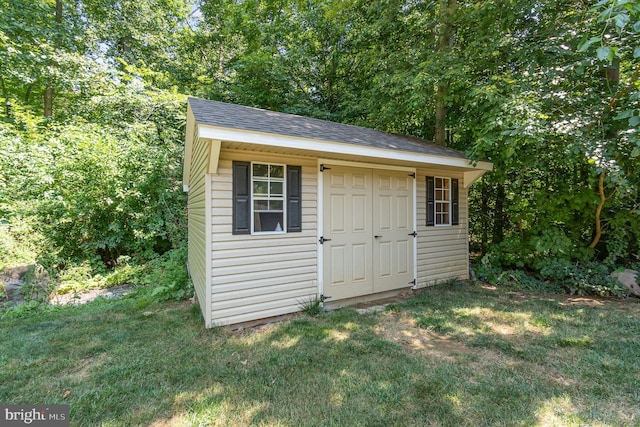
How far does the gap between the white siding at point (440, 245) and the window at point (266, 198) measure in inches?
98.2

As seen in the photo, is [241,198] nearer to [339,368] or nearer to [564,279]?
[339,368]

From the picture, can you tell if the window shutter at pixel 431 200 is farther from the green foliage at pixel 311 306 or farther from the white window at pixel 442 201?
the green foliage at pixel 311 306

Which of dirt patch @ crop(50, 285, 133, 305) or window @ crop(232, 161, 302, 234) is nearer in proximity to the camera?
window @ crop(232, 161, 302, 234)

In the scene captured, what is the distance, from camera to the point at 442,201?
5645 millimetres

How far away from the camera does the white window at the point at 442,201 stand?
18.3 feet

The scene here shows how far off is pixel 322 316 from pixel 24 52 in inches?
452

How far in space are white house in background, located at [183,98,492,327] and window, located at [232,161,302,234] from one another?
0.01m

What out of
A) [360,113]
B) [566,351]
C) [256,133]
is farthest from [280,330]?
[360,113]

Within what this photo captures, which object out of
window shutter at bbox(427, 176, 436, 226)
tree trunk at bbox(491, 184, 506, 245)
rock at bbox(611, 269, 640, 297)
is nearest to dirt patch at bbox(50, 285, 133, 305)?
window shutter at bbox(427, 176, 436, 226)

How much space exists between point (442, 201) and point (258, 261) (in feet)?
12.4

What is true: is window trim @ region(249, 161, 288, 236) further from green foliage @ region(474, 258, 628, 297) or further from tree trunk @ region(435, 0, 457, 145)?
green foliage @ region(474, 258, 628, 297)

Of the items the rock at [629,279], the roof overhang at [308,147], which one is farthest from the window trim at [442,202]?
the rock at [629,279]

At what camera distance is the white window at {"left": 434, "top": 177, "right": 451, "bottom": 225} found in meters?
5.58

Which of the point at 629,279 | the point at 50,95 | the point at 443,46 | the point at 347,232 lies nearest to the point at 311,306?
the point at 347,232
